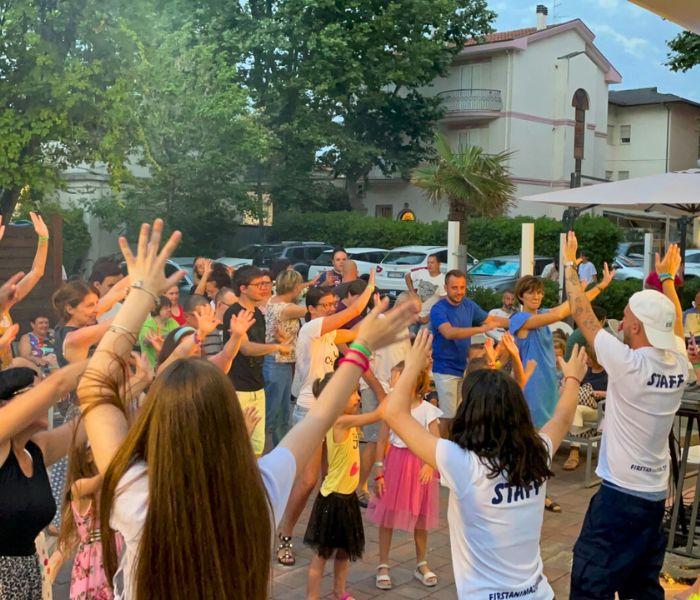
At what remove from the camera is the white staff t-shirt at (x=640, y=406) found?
13.9ft

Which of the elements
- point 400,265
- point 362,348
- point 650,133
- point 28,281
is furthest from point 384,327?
point 650,133

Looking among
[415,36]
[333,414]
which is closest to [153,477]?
[333,414]

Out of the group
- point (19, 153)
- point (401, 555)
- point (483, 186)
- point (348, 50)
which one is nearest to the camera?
point (401, 555)

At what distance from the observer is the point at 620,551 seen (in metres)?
4.21

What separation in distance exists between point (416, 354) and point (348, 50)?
3004 cm

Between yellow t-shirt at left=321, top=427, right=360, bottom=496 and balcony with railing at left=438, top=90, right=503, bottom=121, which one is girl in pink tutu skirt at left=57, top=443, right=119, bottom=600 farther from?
balcony with railing at left=438, top=90, right=503, bottom=121

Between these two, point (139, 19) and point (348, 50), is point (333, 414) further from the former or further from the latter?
point (348, 50)

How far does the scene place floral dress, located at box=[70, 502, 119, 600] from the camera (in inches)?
138

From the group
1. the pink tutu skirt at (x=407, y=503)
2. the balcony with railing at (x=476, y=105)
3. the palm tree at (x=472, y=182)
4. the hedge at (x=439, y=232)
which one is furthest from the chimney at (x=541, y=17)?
the pink tutu skirt at (x=407, y=503)

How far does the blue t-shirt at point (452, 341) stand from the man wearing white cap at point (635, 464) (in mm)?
3583

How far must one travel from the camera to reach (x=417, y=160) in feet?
120

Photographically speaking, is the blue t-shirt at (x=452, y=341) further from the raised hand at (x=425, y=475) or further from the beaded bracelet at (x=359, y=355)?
the beaded bracelet at (x=359, y=355)

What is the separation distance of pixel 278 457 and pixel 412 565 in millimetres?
4042

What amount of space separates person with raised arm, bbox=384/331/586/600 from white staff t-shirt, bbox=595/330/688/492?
1.26m
